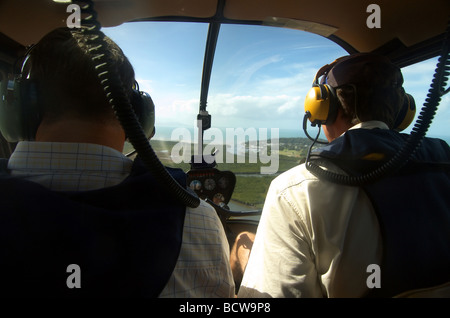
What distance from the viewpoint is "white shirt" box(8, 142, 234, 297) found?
68 centimetres

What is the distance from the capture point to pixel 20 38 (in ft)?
5.46

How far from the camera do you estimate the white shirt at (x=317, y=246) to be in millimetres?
905

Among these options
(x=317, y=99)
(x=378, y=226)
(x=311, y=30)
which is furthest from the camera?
(x=311, y=30)

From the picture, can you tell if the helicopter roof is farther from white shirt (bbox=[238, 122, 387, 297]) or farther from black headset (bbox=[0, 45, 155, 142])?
white shirt (bbox=[238, 122, 387, 297])

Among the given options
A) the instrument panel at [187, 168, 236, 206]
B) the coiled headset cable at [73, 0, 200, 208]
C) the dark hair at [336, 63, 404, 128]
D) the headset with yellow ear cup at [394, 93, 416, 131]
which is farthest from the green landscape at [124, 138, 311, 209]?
the coiled headset cable at [73, 0, 200, 208]

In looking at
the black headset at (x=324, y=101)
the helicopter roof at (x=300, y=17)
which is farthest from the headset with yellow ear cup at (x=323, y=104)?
the helicopter roof at (x=300, y=17)

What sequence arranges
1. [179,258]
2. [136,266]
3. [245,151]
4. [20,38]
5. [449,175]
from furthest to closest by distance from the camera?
[245,151]
[20,38]
[449,175]
[179,258]
[136,266]

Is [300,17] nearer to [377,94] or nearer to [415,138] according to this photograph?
[377,94]

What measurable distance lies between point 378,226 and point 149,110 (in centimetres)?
96

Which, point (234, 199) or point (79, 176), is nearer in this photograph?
point (79, 176)

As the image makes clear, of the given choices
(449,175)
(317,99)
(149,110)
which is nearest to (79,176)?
(149,110)

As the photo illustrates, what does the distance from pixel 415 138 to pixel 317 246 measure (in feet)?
1.79

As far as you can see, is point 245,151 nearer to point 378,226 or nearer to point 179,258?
point 378,226

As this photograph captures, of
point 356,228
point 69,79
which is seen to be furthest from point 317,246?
point 69,79
